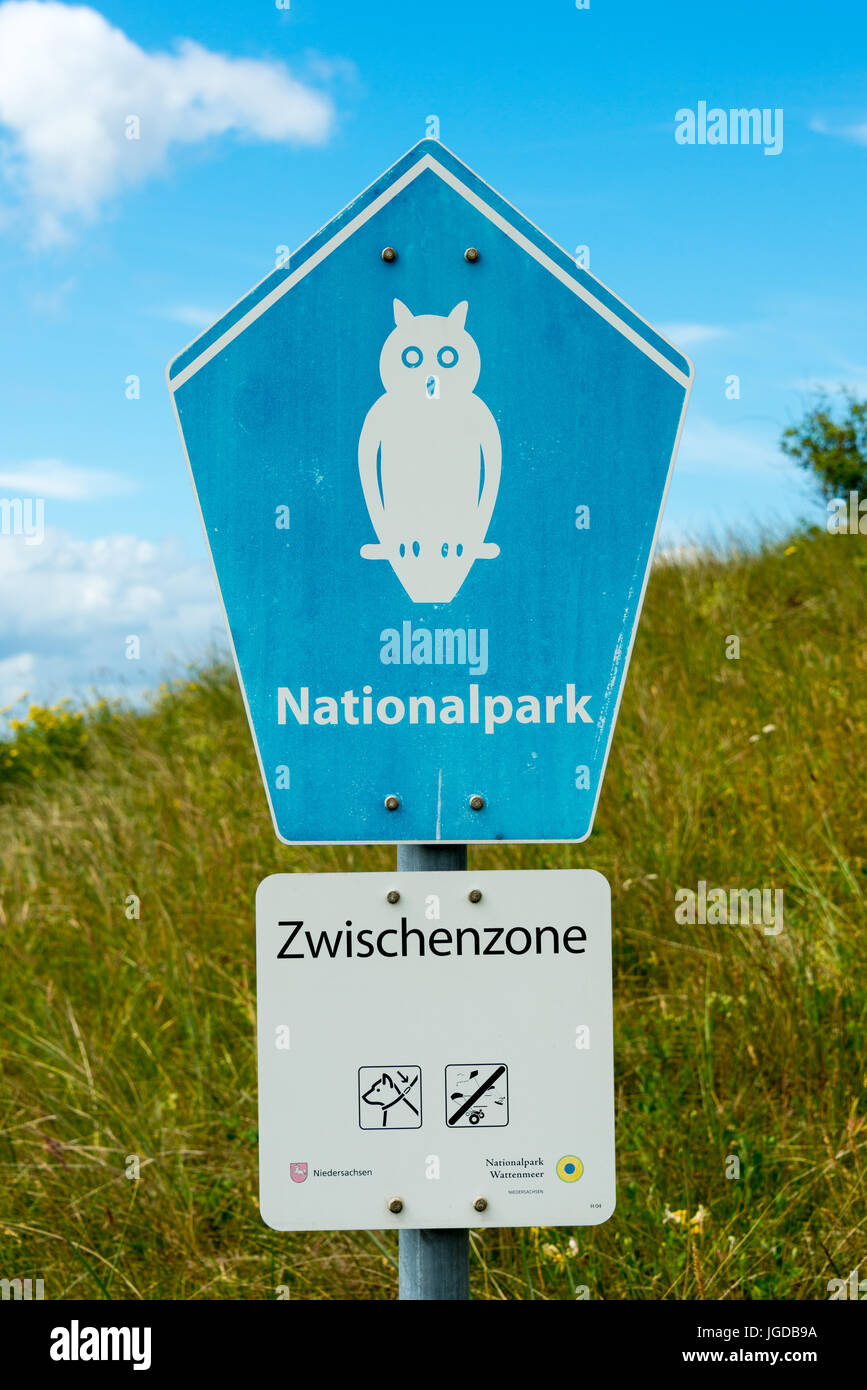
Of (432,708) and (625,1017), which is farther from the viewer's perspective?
(625,1017)

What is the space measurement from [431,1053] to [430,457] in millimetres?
847

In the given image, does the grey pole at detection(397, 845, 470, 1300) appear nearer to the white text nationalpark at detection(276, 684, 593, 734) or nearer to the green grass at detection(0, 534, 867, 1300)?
the white text nationalpark at detection(276, 684, 593, 734)

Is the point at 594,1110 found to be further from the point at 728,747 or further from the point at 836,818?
the point at 728,747

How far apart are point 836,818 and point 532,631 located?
294 centimetres

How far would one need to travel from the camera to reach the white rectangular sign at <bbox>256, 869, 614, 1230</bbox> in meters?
1.54

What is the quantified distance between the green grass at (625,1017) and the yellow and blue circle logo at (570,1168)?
878 millimetres

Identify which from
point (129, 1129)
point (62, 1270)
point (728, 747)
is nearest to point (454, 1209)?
point (62, 1270)

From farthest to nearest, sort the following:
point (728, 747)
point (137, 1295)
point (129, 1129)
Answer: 1. point (728, 747)
2. point (129, 1129)
3. point (137, 1295)

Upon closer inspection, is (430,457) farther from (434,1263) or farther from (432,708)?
(434,1263)

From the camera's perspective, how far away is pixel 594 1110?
157 cm
